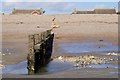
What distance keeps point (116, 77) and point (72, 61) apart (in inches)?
304

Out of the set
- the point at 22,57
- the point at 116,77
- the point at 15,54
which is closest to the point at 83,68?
the point at 116,77

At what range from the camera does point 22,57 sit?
29453mm

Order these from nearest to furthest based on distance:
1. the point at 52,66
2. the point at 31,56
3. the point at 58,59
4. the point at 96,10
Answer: the point at 31,56
the point at 52,66
the point at 58,59
the point at 96,10

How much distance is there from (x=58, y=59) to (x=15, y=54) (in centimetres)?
449

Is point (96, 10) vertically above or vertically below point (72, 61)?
above

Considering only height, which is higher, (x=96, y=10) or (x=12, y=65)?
(x=96, y=10)

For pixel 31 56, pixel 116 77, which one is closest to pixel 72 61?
pixel 31 56

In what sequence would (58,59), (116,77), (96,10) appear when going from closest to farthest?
(116,77), (58,59), (96,10)

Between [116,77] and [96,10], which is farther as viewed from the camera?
[96,10]

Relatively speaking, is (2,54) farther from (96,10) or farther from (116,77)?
Result: (96,10)

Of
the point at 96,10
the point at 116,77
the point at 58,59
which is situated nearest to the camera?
the point at 116,77

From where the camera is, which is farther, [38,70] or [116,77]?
[38,70]

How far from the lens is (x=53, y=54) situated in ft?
105

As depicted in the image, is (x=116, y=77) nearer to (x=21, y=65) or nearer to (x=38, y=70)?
(x=38, y=70)
